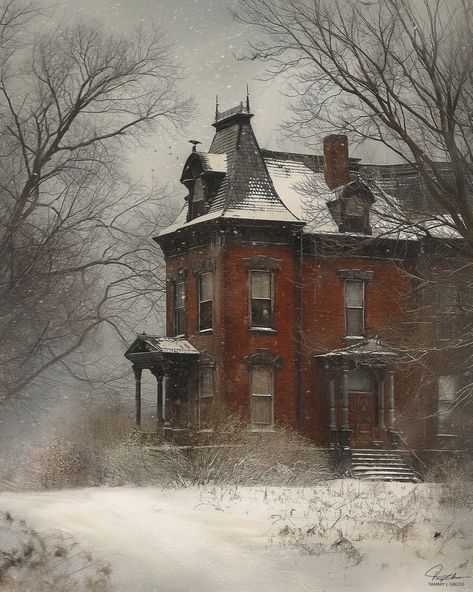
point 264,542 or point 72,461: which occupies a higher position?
point 72,461

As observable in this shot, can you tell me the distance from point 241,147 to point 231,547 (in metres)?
19.1

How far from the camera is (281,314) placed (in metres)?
30.3

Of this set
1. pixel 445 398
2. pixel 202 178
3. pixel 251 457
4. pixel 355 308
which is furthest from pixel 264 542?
pixel 445 398

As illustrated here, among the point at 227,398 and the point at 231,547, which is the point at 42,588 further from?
the point at 227,398

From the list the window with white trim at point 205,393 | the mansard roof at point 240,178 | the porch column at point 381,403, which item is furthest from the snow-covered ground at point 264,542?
the mansard roof at point 240,178

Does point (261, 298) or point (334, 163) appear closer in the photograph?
point (261, 298)

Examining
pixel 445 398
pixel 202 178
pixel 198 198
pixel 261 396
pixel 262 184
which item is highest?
pixel 202 178

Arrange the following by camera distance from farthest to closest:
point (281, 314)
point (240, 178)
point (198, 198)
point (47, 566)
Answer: point (198, 198), point (240, 178), point (281, 314), point (47, 566)

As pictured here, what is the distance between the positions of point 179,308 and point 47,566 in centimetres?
2032

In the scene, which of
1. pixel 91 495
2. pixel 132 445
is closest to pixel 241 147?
pixel 132 445

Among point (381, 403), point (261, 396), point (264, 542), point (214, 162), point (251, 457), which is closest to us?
point (264, 542)

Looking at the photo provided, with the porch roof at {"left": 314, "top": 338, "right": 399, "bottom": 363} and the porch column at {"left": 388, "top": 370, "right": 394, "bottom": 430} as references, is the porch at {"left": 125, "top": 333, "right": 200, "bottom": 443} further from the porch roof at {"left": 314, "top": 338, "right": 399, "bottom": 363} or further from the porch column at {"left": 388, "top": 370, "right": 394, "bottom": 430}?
the porch column at {"left": 388, "top": 370, "right": 394, "bottom": 430}

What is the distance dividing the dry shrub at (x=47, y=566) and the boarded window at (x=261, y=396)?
16651 mm

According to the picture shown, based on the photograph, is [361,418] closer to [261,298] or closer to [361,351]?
[361,351]
